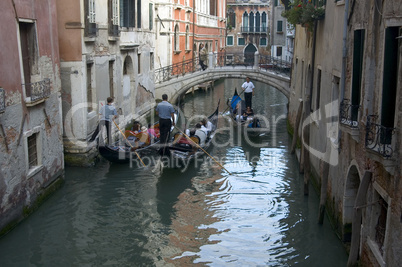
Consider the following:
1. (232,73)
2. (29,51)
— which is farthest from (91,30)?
(232,73)

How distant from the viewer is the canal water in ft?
19.9

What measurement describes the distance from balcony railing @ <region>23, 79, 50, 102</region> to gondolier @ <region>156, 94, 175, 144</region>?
2.66m

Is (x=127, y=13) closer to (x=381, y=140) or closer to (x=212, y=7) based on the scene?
(x=381, y=140)

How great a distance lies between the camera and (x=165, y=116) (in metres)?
9.70

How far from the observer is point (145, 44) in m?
14.8

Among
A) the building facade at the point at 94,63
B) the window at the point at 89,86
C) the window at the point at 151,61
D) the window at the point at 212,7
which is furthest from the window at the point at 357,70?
the window at the point at 212,7

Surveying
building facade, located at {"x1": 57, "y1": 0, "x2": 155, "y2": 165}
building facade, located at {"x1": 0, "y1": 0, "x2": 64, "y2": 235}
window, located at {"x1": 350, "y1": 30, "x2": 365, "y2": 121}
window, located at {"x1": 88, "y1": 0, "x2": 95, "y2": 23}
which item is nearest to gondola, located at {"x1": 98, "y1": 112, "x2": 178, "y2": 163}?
building facade, located at {"x1": 57, "y1": 0, "x2": 155, "y2": 165}

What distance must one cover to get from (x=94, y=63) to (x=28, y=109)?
10.7 ft

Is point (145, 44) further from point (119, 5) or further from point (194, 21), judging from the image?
point (194, 21)

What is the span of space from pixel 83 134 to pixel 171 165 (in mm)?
1804

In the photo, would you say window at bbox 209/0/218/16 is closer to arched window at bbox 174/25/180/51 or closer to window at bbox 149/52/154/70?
arched window at bbox 174/25/180/51

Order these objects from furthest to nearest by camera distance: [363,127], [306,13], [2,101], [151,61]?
1. [151,61]
2. [306,13]
3. [2,101]
4. [363,127]

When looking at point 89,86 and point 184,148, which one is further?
point 89,86

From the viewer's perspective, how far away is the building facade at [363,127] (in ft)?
13.9
